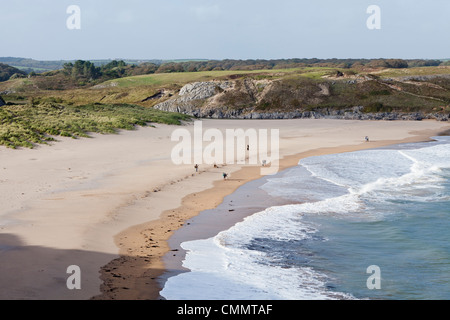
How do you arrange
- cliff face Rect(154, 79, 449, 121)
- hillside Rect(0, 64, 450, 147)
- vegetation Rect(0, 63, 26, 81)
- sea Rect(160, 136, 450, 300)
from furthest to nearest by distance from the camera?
vegetation Rect(0, 63, 26, 81) → cliff face Rect(154, 79, 449, 121) → hillside Rect(0, 64, 450, 147) → sea Rect(160, 136, 450, 300)

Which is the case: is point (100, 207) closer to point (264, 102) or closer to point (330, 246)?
point (330, 246)

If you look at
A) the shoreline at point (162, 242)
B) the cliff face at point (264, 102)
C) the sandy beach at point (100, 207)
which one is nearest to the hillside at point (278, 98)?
the cliff face at point (264, 102)

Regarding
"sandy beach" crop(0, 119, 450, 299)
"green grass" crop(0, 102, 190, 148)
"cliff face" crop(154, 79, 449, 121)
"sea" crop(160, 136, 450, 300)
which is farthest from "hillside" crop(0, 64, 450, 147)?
"sea" crop(160, 136, 450, 300)

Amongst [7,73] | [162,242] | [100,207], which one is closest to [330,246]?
[162,242]

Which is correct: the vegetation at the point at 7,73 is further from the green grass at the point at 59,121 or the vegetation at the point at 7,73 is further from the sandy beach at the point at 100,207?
the sandy beach at the point at 100,207

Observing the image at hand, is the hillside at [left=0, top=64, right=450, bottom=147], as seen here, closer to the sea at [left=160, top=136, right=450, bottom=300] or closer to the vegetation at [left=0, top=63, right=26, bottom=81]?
the sea at [left=160, top=136, right=450, bottom=300]
